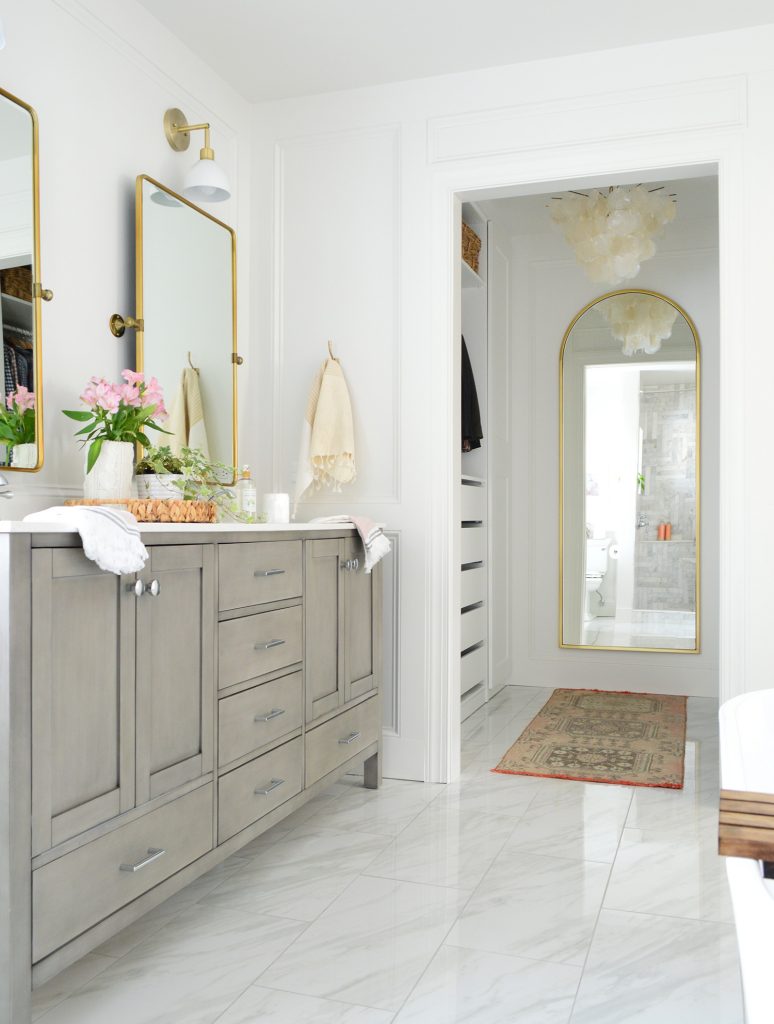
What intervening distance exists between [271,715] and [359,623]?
2.30 feet

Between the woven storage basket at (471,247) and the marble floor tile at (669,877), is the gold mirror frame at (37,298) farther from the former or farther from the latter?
the woven storage basket at (471,247)

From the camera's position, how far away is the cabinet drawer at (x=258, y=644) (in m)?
2.10

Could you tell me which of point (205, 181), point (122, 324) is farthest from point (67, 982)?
point (205, 181)

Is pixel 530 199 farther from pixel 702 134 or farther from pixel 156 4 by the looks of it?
pixel 156 4

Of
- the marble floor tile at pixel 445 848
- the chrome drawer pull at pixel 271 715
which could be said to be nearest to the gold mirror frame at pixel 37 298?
the chrome drawer pull at pixel 271 715

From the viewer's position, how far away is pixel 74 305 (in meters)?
2.49

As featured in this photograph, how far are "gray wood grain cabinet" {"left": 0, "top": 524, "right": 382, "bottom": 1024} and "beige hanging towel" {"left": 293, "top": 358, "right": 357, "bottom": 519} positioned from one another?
27.1 inches

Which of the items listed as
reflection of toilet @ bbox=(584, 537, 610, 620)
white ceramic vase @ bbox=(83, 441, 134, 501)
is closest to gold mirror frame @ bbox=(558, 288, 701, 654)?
reflection of toilet @ bbox=(584, 537, 610, 620)

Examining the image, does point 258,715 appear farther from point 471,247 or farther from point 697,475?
point 697,475

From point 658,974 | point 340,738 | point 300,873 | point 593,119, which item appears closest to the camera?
point 658,974

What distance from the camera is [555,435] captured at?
514cm

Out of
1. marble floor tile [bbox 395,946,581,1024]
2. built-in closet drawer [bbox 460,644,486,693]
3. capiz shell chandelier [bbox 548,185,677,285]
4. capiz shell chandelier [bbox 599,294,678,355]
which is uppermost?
→ capiz shell chandelier [bbox 548,185,677,285]

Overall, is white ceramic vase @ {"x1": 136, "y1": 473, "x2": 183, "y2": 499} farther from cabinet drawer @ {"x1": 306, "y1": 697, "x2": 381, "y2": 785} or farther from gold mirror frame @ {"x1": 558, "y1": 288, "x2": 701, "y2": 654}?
gold mirror frame @ {"x1": 558, "y1": 288, "x2": 701, "y2": 654}

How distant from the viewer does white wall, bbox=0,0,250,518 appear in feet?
7.76
